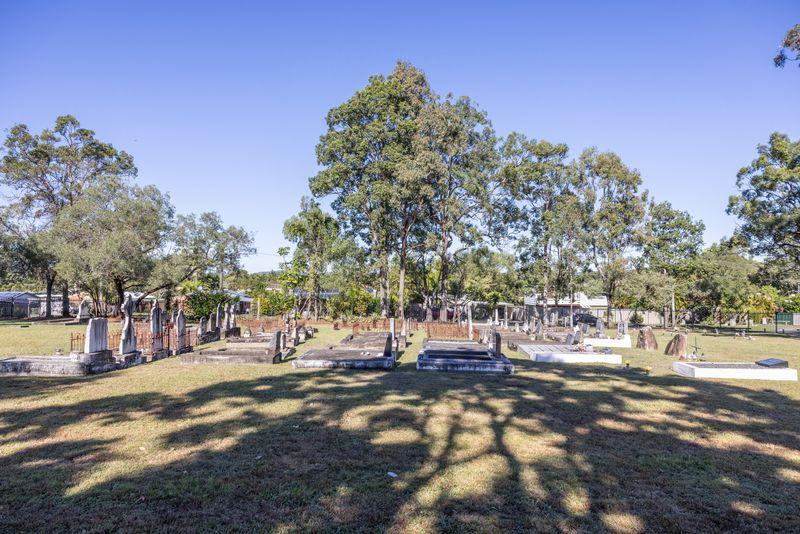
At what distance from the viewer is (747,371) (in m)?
12.1

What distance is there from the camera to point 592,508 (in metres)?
4.32

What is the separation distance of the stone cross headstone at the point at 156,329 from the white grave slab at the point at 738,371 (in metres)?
16.2

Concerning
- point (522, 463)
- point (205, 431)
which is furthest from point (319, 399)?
point (522, 463)

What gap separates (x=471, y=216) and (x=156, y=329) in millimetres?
27376

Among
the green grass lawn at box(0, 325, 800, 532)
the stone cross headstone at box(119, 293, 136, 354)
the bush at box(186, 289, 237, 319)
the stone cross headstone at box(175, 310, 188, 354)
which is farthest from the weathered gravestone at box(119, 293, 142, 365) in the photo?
the bush at box(186, 289, 237, 319)

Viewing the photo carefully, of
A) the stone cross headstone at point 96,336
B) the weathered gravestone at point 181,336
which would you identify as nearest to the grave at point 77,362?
the stone cross headstone at point 96,336

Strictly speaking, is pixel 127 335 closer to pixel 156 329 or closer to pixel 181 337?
pixel 156 329

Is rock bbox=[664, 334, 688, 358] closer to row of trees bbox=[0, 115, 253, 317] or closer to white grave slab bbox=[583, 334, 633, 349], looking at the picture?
white grave slab bbox=[583, 334, 633, 349]

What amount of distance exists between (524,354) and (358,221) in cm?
2467

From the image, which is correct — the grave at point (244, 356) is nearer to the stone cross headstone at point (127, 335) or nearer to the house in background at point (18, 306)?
the stone cross headstone at point (127, 335)

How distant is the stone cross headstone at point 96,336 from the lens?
11852 millimetres

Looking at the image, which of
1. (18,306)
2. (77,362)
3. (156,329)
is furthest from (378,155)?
(18,306)

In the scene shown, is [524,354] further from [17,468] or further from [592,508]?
[17,468]

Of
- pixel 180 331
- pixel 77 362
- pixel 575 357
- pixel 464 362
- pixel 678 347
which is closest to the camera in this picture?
pixel 77 362
